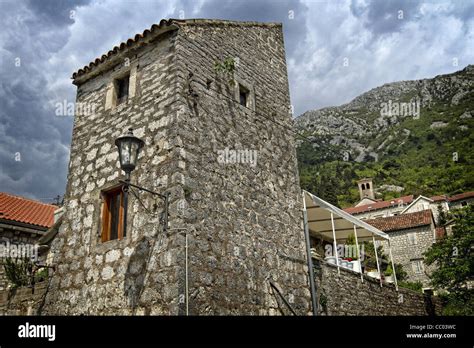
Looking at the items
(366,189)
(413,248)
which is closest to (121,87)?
(413,248)

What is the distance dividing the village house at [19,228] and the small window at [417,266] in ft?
109

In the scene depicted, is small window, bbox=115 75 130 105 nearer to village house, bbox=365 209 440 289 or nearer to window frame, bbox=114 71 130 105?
window frame, bbox=114 71 130 105

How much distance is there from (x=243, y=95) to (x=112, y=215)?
3789mm

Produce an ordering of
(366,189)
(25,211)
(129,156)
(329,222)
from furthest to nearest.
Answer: (366,189), (25,211), (329,222), (129,156)

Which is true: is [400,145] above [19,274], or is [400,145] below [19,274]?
above

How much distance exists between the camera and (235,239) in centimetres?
671

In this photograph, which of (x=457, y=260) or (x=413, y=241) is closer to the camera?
(x=457, y=260)

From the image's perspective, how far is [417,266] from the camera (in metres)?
37.0

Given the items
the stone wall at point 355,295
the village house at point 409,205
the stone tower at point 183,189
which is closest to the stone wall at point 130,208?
the stone tower at point 183,189

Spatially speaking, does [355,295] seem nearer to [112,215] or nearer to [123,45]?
[112,215]

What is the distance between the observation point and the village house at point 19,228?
39.7ft
